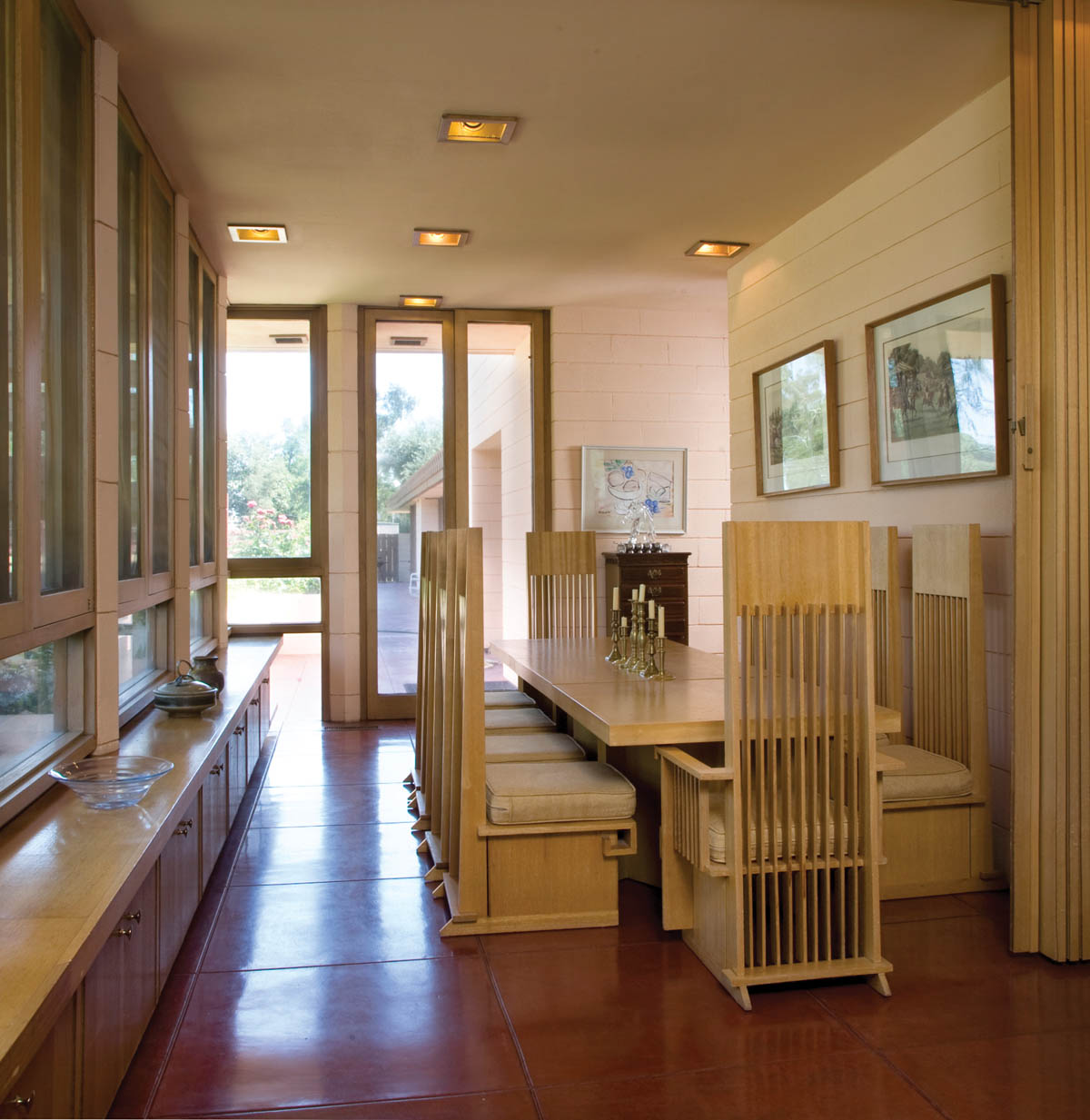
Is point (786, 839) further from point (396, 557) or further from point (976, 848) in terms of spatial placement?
point (396, 557)

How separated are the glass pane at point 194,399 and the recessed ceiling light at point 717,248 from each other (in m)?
2.63

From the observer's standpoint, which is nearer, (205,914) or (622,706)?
(622,706)

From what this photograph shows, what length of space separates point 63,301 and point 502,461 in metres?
5.25

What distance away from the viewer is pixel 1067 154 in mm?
2969

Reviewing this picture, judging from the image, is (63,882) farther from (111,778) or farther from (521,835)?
(521,835)

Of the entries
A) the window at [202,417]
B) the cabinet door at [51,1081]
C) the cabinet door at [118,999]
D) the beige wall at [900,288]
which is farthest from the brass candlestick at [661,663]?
the window at [202,417]

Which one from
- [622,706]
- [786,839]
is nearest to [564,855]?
[622,706]

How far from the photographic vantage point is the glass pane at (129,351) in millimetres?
3619

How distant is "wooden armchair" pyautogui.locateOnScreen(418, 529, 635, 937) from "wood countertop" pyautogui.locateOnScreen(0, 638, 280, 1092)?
83cm

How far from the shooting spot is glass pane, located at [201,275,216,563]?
558cm

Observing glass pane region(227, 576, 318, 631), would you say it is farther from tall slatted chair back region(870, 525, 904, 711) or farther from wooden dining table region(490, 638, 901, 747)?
tall slatted chair back region(870, 525, 904, 711)

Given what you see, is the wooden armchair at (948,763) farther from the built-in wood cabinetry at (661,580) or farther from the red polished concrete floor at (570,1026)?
the built-in wood cabinetry at (661,580)

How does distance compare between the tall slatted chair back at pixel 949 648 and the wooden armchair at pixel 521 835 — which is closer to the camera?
the wooden armchair at pixel 521 835

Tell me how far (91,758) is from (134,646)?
5.01ft
